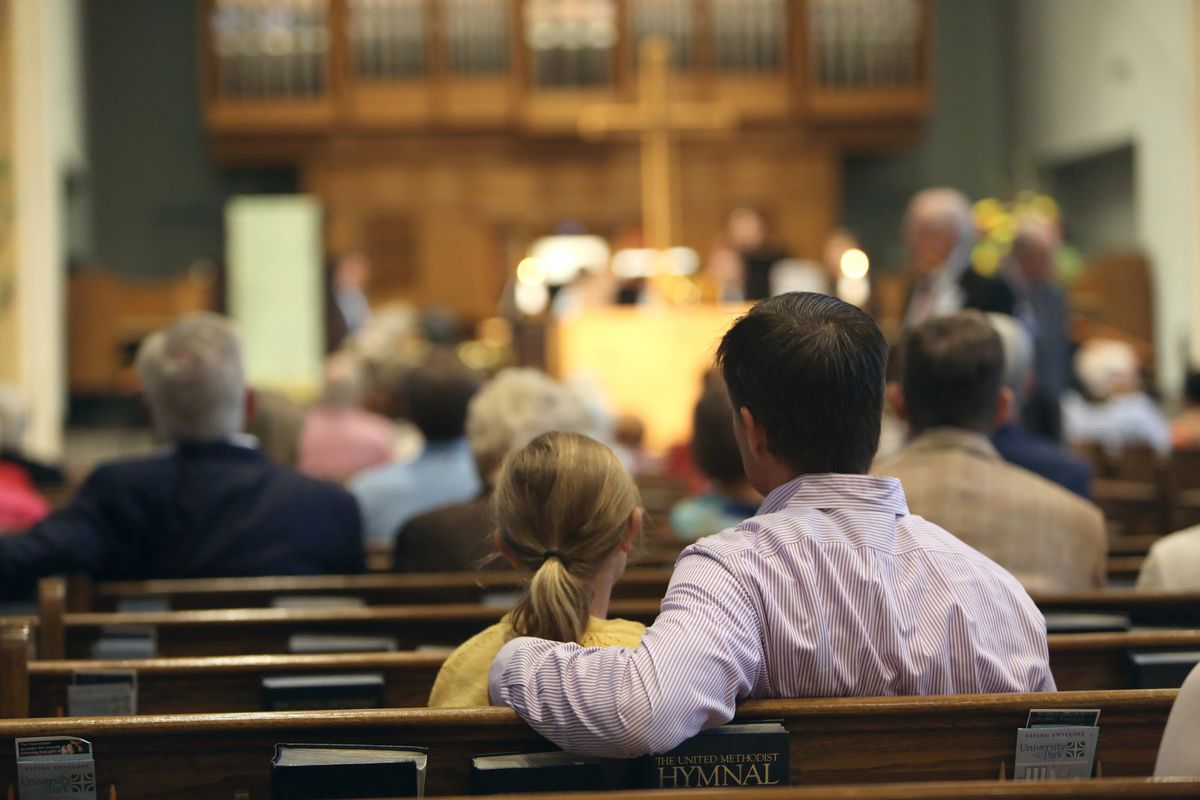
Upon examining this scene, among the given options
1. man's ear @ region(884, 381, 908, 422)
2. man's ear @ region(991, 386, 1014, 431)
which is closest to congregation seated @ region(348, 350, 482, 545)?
man's ear @ region(884, 381, 908, 422)

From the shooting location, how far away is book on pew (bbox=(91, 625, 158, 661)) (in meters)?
2.58

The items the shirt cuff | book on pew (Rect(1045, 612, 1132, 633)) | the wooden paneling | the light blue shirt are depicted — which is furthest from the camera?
the wooden paneling

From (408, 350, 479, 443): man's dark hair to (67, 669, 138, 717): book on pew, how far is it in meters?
2.11

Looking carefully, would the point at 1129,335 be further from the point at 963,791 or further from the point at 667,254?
the point at 963,791

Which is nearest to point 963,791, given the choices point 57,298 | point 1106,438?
point 1106,438

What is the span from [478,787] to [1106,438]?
6706 millimetres

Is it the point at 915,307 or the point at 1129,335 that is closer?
the point at 915,307

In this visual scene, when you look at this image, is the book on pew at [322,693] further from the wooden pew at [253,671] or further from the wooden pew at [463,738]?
the wooden pew at [463,738]

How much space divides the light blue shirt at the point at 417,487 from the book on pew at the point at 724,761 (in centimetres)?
255

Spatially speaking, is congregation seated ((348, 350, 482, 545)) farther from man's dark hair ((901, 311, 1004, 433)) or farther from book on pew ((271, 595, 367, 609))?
man's dark hair ((901, 311, 1004, 433))

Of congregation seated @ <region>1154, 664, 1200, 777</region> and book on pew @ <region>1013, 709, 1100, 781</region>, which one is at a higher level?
congregation seated @ <region>1154, 664, 1200, 777</region>

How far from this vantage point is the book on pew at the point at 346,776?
1572 millimetres

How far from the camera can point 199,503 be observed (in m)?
3.22

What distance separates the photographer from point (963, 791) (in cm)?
138
